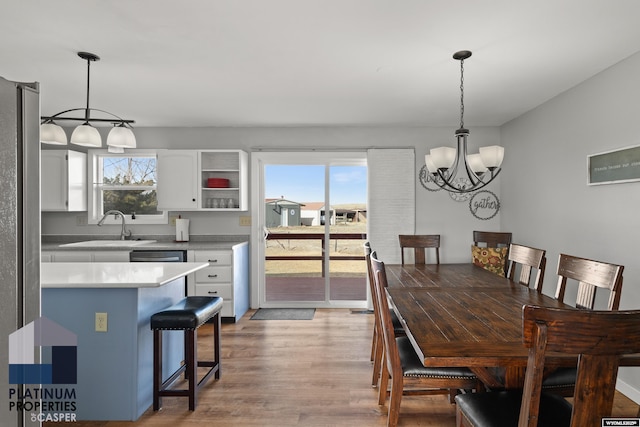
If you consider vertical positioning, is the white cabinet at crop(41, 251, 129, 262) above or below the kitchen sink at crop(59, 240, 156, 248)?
below

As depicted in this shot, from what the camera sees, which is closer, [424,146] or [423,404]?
[423,404]

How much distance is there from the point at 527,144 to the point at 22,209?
14.3 feet

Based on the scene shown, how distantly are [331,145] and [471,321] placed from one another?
10.8ft

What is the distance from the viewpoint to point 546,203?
3703 mm

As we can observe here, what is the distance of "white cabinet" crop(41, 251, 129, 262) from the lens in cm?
405

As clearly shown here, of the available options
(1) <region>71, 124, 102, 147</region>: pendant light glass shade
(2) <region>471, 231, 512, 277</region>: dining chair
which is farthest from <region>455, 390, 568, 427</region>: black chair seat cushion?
(2) <region>471, 231, 512, 277</region>: dining chair

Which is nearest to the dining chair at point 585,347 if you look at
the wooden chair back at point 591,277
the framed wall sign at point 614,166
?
the wooden chair back at point 591,277

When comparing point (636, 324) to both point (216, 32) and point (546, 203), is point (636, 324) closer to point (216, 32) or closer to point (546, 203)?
point (216, 32)

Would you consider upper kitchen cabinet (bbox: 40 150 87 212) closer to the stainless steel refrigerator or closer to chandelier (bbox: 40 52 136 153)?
chandelier (bbox: 40 52 136 153)

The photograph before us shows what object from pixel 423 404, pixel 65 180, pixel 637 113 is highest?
pixel 637 113

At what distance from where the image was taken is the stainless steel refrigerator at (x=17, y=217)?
98 centimetres

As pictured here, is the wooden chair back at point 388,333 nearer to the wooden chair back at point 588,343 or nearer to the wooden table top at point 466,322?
the wooden table top at point 466,322

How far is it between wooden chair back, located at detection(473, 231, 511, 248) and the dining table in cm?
146

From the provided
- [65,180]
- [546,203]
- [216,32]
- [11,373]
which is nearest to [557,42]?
[546,203]
